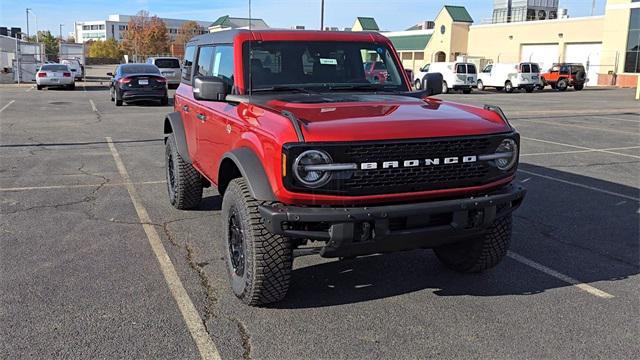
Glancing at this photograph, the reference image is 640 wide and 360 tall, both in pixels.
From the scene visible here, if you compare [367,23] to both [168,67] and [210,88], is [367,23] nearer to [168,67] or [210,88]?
[168,67]

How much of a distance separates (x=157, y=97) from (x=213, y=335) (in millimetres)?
18880

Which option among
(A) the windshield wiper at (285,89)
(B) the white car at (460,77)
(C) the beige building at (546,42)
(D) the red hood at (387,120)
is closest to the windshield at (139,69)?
(A) the windshield wiper at (285,89)

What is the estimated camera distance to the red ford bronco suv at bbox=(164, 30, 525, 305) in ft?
11.7

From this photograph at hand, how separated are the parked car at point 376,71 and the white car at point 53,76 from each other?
93.7ft

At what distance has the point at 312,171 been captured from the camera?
3562mm

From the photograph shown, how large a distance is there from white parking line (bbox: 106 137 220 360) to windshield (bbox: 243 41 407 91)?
5.46ft

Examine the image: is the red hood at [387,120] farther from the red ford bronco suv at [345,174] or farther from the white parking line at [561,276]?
the white parking line at [561,276]

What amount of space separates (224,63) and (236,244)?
183 centimetres

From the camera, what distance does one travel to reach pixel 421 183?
376 centimetres

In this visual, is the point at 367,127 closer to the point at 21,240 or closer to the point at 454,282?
the point at 454,282

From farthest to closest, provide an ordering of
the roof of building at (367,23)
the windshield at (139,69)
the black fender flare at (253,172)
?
the roof of building at (367,23), the windshield at (139,69), the black fender flare at (253,172)

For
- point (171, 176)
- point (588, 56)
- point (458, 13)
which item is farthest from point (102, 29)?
point (171, 176)

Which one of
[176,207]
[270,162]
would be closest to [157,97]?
[176,207]

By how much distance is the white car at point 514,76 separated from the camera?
3925 cm
